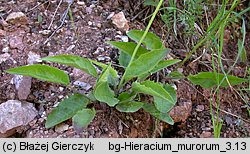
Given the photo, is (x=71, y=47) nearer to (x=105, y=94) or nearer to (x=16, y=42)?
(x=16, y=42)

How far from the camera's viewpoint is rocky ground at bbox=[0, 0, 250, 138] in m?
1.44

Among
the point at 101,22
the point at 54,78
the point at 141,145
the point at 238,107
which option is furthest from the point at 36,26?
the point at 238,107

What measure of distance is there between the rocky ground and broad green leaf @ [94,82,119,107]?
77 mm

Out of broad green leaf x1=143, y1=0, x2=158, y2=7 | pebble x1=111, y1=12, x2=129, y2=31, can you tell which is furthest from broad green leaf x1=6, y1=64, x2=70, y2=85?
broad green leaf x1=143, y1=0, x2=158, y2=7

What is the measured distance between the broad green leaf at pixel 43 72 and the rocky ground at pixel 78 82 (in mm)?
85

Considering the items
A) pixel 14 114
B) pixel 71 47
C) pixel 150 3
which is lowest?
pixel 14 114

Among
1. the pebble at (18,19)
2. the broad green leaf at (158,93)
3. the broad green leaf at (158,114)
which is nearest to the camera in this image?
the broad green leaf at (158,93)

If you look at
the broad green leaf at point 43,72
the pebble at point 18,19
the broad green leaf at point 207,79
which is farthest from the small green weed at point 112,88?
the pebble at point 18,19

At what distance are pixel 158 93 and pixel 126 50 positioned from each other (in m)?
0.22

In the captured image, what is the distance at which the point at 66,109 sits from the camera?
1.41 metres

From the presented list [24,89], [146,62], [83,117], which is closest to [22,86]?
[24,89]

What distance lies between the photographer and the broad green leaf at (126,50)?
58.4 inches

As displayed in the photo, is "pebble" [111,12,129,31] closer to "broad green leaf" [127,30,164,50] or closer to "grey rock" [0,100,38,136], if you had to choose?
"broad green leaf" [127,30,164,50]

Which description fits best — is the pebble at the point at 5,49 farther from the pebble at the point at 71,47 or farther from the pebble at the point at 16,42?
the pebble at the point at 71,47
